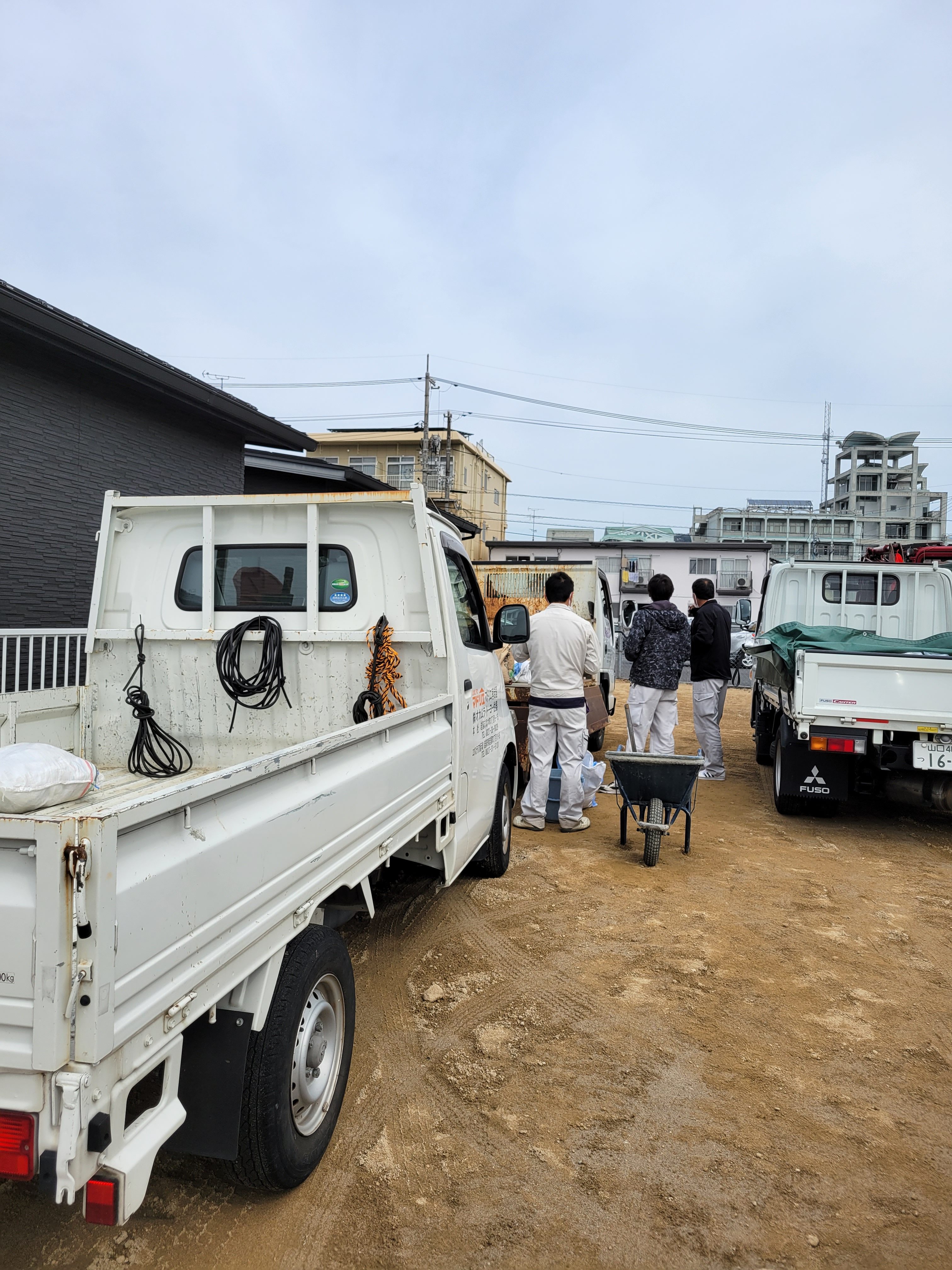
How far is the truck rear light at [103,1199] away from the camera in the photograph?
5.44ft

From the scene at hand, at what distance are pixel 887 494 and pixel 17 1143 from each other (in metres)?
95.0

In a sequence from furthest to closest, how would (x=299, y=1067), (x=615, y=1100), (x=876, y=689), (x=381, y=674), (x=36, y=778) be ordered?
1. (x=876, y=689)
2. (x=381, y=674)
3. (x=615, y=1100)
4. (x=299, y=1067)
5. (x=36, y=778)

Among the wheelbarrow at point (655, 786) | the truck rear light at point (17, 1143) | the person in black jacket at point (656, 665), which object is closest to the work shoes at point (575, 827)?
the wheelbarrow at point (655, 786)

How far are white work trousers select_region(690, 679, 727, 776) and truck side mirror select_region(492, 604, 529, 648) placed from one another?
151 inches

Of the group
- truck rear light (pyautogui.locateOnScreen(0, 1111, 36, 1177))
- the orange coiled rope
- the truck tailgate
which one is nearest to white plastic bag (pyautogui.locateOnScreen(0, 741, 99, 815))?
truck rear light (pyautogui.locateOnScreen(0, 1111, 36, 1177))

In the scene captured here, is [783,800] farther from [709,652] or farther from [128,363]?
[128,363]

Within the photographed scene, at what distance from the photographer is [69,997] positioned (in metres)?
1.58

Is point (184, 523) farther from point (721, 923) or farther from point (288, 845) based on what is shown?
point (721, 923)

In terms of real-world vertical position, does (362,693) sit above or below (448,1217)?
above

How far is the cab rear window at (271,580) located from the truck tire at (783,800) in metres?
4.68

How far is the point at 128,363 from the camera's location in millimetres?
7668

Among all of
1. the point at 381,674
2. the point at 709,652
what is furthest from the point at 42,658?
the point at 709,652

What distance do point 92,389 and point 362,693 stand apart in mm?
5856

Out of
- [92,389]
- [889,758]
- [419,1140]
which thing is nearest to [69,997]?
[419,1140]
